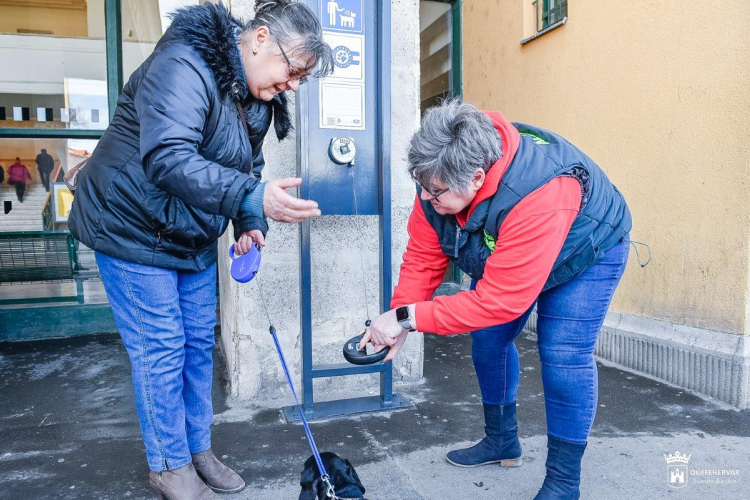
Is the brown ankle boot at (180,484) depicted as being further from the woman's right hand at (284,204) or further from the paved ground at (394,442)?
the woman's right hand at (284,204)

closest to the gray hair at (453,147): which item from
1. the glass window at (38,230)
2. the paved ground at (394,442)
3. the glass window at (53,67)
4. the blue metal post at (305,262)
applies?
the blue metal post at (305,262)

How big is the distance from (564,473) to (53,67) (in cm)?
535

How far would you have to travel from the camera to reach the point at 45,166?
Answer: 502 cm

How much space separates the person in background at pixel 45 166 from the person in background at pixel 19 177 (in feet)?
0.53

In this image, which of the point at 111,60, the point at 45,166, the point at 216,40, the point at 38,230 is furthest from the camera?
the point at 45,166

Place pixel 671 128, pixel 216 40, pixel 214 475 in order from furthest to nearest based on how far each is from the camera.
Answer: pixel 671 128
pixel 214 475
pixel 216 40

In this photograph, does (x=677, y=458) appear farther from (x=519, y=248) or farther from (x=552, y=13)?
(x=552, y=13)

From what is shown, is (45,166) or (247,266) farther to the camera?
(45,166)

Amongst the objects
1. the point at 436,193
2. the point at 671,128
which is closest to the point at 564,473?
the point at 436,193

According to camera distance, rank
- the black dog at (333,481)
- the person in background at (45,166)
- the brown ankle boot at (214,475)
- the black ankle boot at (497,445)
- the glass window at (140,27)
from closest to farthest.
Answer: the black dog at (333,481), the brown ankle boot at (214,475), the black ankle boot at (497,445), the glass window at (140,27), the person in background at (45,166)

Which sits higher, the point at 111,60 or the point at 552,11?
the point at 552,11

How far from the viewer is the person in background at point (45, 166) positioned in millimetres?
4969

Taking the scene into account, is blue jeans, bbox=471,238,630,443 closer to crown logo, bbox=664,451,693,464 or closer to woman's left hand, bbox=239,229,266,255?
crown logo, bbox=664,451,693,464

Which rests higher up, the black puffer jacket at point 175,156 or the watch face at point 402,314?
the black puffer jacket at point 175,156
